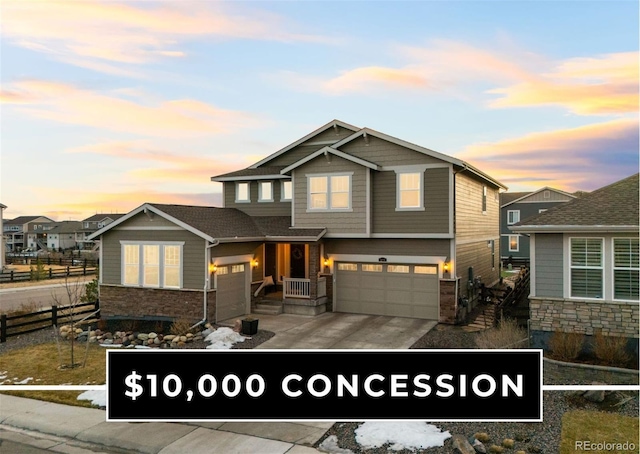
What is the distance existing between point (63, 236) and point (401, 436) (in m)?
100

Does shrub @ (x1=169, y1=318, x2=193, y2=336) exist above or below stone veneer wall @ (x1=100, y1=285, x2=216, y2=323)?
below

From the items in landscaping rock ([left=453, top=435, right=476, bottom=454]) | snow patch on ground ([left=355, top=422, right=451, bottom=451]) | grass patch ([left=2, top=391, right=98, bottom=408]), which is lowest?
grass patch ([left=2, top=391, right=98, bottom=408])

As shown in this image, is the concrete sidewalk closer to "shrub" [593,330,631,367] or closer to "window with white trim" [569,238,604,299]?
"shrub" [593,330,631,367]

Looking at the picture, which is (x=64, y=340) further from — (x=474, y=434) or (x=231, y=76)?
(x=474, y=434)

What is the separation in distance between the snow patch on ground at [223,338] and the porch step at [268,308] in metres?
3.55

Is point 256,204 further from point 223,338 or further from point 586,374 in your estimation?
point 586,374

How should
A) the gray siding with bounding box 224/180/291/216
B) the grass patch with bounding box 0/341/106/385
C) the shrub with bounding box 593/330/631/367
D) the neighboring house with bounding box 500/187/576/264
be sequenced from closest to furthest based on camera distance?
the shrub with bounding box 593/330/631/367 < the grass patch with bounding box 0/341/106/385 < the gray siding with bounding box 224/180/291/216 < the neighboring house with bounding box 500/187/576/264

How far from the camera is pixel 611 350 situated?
454 inches

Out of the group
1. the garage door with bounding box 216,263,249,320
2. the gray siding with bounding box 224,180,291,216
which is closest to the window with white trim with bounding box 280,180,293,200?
the gray siding with bounding box 224,180,291,216

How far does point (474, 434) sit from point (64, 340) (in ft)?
46.8

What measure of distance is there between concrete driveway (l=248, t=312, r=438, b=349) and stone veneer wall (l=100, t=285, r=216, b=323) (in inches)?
97.2

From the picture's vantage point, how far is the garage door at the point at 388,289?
1816cm

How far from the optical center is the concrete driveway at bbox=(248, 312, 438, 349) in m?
14.3

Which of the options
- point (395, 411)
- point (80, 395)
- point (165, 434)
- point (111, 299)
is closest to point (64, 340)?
point (111, 299)
